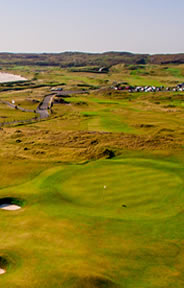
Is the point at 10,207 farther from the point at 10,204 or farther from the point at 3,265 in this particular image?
the point at 3,265

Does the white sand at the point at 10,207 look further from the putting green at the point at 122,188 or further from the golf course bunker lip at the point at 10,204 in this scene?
the putting green at the point at 122,188

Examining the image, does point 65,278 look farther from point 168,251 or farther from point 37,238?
point 168,251

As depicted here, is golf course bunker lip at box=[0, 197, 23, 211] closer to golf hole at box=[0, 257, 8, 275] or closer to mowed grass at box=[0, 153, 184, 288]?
mowed grass at box=[0, 153, 184, 288]

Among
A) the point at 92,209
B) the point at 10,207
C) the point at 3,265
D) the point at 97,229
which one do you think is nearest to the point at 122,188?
the point at 92,209

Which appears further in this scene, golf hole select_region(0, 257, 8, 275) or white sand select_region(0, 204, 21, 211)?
white sand select_region(0, 204, 21, 211)

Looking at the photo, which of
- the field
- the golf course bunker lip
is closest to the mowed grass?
the field
